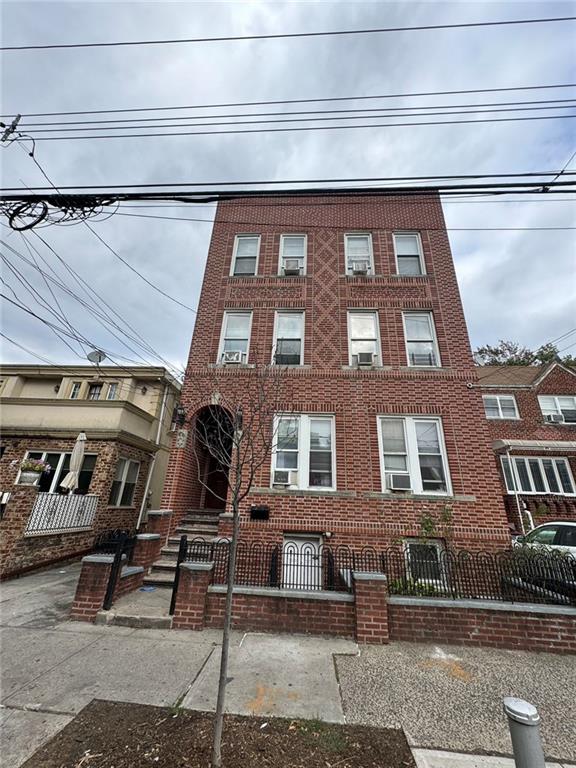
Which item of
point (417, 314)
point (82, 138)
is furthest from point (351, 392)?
point (82, 138)

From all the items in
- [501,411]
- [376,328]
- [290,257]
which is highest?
[290,257]

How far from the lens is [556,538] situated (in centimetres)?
798

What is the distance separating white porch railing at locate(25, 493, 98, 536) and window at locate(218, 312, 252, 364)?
583cm

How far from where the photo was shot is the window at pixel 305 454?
811 cm

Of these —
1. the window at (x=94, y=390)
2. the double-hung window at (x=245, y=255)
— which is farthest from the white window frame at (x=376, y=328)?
the window at (x=94, y=390)

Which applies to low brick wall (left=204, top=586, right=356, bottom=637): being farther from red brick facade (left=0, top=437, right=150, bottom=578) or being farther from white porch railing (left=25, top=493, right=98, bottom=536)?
white porch railing (left=25, top=493, right=98, bottom=536)

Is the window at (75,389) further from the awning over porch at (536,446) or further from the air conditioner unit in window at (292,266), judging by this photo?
the awning over porch at (536,446)

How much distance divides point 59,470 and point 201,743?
1149cm

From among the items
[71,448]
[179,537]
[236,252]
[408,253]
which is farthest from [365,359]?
[71,448]

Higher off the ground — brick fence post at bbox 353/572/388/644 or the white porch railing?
the white porch railing

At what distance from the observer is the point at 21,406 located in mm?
12508

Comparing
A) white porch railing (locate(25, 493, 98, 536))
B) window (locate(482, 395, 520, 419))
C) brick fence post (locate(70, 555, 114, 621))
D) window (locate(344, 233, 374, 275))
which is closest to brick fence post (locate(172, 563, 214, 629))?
brick fence post (locate(70, 555, 114, 621))

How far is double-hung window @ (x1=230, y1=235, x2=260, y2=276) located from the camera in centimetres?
1089

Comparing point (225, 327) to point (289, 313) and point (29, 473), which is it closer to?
point (289, 313)
